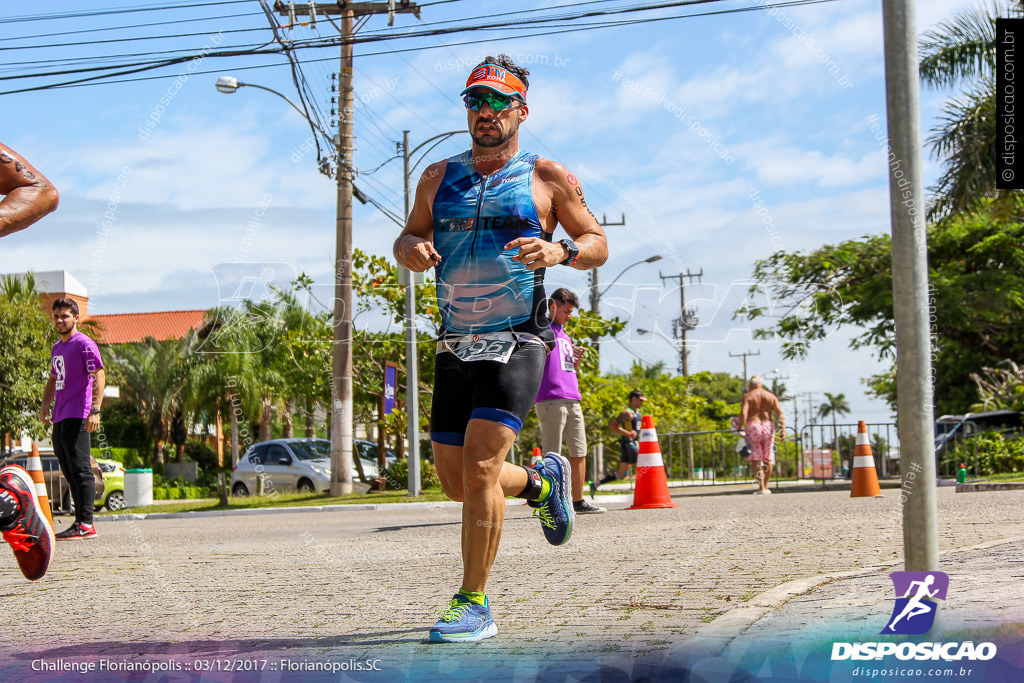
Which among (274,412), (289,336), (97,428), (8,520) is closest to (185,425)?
(274,412)

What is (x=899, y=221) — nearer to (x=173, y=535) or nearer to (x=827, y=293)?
(x=173, y=535)

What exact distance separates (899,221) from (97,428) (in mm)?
7555

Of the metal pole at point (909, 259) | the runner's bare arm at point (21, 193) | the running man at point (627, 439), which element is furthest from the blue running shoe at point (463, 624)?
the running man at point (627, 439)

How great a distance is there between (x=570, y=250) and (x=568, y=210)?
0.29 m

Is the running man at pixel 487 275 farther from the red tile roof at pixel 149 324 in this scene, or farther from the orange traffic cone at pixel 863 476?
the red tile roof at pixel 149 324

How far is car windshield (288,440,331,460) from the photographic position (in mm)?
23312

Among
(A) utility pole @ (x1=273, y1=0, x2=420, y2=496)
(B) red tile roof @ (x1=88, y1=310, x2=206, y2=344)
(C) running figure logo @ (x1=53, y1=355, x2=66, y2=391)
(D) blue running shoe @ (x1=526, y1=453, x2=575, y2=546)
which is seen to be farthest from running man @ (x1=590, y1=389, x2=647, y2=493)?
(B) red tile roof @ (x1=88, y1=310, x2=206, y2=344)

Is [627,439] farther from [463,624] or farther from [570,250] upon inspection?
[463,624]

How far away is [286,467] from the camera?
76.3 feet

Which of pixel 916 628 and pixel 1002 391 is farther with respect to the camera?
pixel 1002 391

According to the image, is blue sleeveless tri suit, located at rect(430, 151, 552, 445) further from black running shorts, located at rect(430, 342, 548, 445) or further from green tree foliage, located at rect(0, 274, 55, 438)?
green tree foliage, located at rect(0, 274, 55, 438)

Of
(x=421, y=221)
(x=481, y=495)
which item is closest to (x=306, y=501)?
(x=421, y=221)

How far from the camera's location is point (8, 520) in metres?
4.84

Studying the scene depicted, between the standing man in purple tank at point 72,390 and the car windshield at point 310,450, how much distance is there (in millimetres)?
14283
